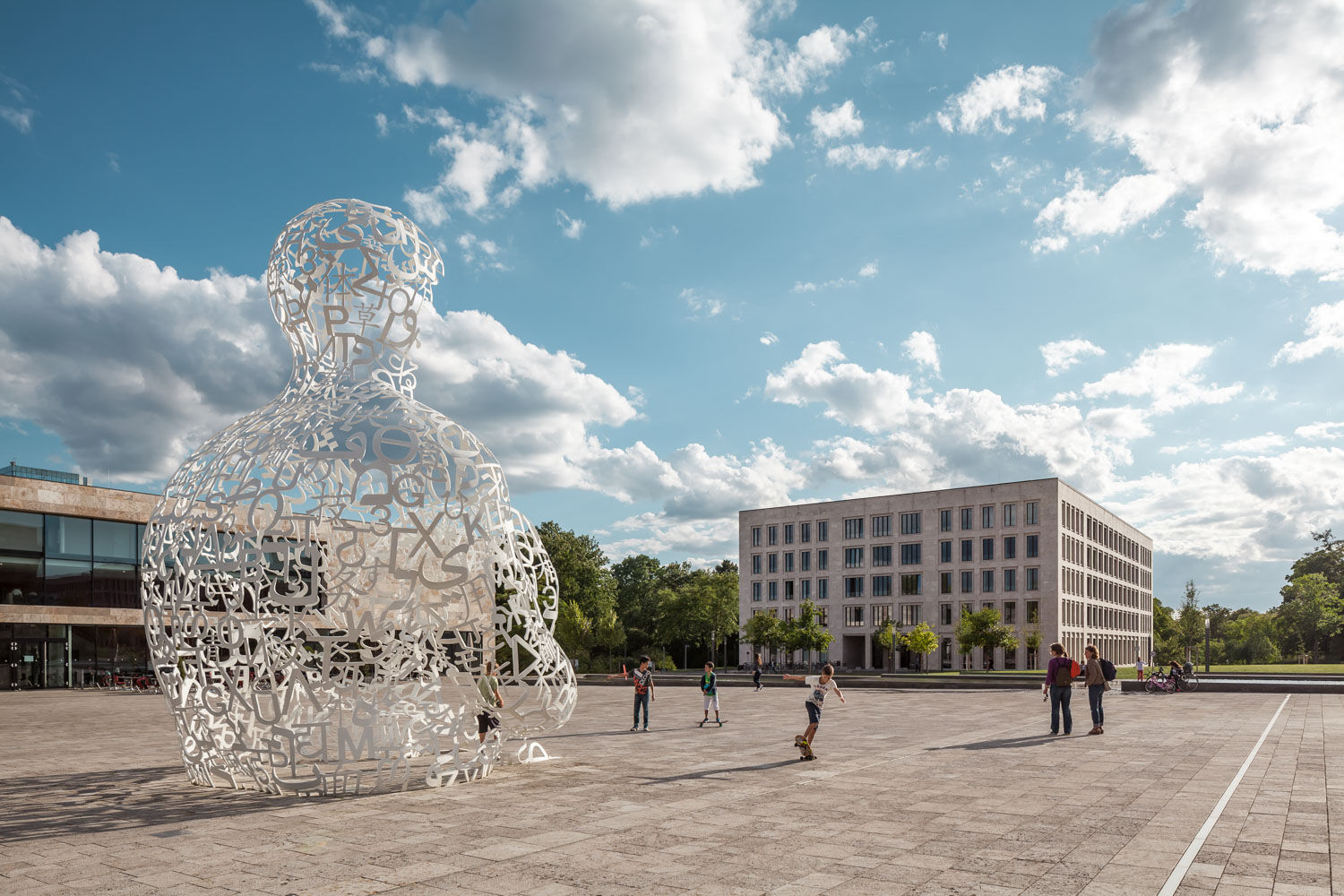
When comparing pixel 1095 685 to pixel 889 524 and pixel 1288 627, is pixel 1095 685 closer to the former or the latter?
pixel 889 524

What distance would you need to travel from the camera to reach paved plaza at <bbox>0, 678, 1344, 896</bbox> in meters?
7.77

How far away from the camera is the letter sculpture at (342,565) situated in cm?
1168

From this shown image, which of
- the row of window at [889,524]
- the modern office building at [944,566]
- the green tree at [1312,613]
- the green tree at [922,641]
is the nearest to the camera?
the green tree at [922,641]

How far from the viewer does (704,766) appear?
14.3 metres

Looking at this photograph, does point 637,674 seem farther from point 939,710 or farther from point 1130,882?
point 1130,882

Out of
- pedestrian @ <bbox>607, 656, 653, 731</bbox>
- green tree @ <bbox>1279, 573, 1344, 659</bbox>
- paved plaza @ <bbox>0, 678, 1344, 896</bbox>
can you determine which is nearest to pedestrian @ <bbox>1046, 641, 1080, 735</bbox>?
paved plaza @ <bbox>0, 678, 1344, 896</bbox>

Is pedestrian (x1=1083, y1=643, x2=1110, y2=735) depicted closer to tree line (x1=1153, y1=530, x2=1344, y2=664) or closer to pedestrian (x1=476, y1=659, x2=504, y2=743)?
pedestrian (x1=476, y1=659, x2=504, y2=743)

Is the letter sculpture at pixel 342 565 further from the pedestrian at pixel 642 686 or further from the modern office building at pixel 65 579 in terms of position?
the modern office building at pixel 65 579

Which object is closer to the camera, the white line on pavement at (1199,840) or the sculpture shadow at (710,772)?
the white line on pavement at (1199,840)

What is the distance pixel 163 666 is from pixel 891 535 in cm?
7401

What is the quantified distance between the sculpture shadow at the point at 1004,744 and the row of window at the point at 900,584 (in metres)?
60.0

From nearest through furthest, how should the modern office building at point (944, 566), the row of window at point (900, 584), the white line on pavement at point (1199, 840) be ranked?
the white line on pavement at point (1199, 840) → the modern office building at point (944, 566) → the row of window at point (900, 584)

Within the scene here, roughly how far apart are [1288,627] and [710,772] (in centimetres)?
10218

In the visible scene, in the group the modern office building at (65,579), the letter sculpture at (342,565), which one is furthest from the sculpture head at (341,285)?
the modern office building at (65,579)
